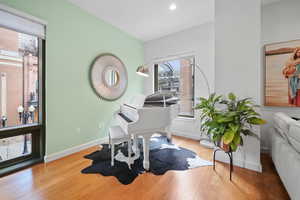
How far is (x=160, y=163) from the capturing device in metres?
2.32

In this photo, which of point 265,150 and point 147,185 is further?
point 265,150

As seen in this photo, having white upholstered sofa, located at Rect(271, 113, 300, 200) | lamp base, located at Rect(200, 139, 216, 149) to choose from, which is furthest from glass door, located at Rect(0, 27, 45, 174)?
white upholstered sofa, located at Rect(271, 113, 300, 200)

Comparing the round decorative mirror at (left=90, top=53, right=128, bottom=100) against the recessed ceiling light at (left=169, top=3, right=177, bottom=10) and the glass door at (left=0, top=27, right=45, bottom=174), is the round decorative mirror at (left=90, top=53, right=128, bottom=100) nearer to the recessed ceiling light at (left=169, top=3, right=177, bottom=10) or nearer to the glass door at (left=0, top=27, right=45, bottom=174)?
the glass door at (left=0, top=27, right=45, bottom=174)

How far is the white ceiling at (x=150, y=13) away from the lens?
2.71 m

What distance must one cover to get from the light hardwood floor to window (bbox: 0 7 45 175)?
0.36m

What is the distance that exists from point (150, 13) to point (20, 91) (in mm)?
2938

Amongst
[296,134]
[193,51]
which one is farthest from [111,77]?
[296,134]

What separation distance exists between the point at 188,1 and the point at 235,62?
1572mm

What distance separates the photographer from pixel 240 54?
2.18m

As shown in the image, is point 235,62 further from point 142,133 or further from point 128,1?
point 128,1

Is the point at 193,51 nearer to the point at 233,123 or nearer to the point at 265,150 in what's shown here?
the point at 233,123

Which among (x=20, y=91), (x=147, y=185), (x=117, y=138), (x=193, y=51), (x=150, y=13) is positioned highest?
(x=150, y=13)

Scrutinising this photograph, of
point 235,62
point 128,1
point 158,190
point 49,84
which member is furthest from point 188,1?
point 158,190

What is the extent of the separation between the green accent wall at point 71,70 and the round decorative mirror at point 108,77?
0.43 ft
